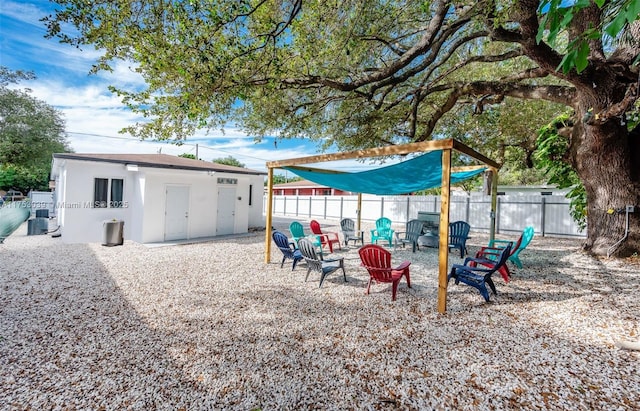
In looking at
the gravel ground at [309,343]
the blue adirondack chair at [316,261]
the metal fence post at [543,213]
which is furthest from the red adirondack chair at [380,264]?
the metal fence post at [543,213]

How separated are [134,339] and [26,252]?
7.65 meters

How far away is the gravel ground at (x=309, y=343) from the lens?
241 centimetres

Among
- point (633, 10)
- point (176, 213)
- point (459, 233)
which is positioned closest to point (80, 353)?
point (633, 10)

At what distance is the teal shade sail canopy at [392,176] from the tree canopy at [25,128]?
23350 millimetres

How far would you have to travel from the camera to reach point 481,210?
14.7m

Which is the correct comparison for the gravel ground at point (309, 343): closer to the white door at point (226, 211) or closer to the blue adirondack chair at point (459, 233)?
the blue adirondack chair at point (459, 233)

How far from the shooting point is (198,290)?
5.15m

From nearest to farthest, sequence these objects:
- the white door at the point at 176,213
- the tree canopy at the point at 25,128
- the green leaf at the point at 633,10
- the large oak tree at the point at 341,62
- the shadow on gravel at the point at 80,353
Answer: the green leaf at the point at 633,10 → the shadow on gravel at the point at 80,353 → the large oak tree at the point at 341,62 → the white door at the point at 176,213 → the tree canopy at the point at 25,128

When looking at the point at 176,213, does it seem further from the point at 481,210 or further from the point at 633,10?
the point at 481,210

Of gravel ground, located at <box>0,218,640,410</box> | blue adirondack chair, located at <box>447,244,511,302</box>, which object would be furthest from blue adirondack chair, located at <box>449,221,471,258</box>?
blue adirondack chair, located at <box>447,244,511,302</box>

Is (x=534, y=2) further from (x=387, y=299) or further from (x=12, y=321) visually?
(x=12, y=321)

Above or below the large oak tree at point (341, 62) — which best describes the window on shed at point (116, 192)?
below

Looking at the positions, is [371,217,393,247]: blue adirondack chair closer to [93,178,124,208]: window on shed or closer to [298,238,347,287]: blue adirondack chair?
[298,238,347,287]: blue adirondack chair

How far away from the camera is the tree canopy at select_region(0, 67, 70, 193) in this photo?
1858 cm
